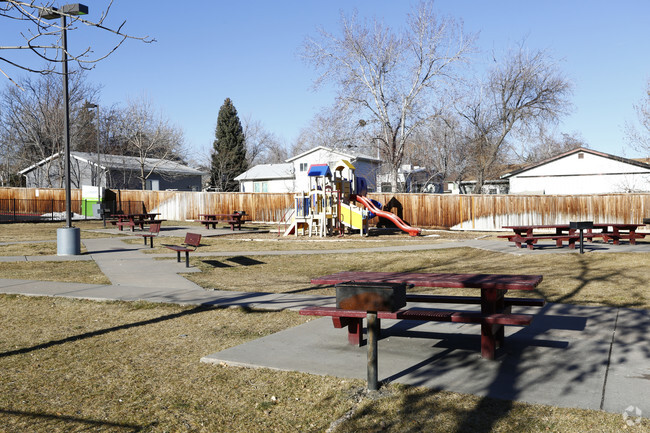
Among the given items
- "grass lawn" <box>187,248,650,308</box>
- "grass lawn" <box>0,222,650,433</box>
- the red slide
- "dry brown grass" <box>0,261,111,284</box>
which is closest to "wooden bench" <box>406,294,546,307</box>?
"grass lawn" <box>0,222,650,433</box>

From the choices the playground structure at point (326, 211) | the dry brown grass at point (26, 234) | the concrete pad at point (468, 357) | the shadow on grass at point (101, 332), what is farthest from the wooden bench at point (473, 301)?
the dry brown grass at point (26, 234)

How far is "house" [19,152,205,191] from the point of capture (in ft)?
165

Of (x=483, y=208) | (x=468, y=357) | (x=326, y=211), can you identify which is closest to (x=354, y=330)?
(x=468, y=357)

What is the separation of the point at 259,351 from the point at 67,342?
2.44 metres

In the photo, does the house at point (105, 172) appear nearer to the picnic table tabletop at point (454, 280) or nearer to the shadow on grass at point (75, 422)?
the picnic table tabletop at point (454, 280)

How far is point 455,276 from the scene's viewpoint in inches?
260

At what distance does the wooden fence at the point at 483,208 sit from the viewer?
29.0 meters

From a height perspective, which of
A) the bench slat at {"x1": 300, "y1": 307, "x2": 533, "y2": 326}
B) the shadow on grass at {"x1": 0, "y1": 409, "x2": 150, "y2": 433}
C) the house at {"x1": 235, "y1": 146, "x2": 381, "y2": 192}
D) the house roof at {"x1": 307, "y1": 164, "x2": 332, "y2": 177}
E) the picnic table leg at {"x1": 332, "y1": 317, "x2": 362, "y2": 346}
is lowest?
the shadow on grass at {"x1": 0, "y1": 409, "x2": 150, "y2": 433}

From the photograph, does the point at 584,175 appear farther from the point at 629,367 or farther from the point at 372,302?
the point at 372,302

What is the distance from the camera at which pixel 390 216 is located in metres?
27.8

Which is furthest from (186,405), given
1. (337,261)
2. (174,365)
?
(337,261)

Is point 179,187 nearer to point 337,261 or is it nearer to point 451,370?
point 337,261

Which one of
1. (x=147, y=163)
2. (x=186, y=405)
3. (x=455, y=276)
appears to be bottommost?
(x=186, y=405)

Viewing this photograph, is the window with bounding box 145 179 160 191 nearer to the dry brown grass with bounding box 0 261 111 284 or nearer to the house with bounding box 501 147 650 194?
the house with bounding box 501 147 650 194
